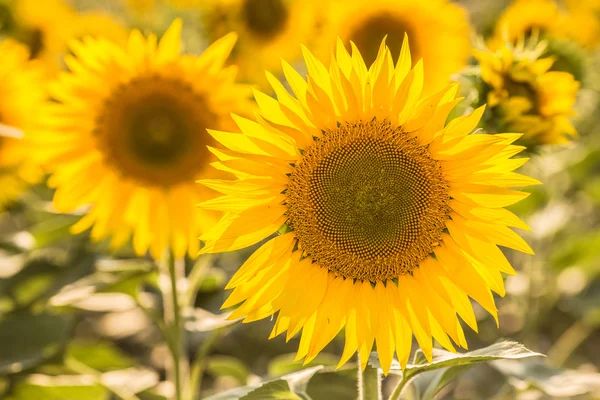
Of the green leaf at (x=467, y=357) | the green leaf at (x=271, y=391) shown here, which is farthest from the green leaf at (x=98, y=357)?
the green leaf at (x=467, y=357)

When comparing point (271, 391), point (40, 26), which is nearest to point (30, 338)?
point (271, 391)

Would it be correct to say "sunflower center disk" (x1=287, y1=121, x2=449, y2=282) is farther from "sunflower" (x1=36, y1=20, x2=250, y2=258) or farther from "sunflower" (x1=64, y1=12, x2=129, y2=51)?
"sunflower" (x1=64, y1=12, x2=129, y2=51)

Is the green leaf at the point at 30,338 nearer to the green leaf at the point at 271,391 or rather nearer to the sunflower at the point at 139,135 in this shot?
the sunflower at the point at 139,135

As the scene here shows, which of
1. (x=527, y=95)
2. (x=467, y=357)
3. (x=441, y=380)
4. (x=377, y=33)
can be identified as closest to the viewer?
(x=467, y=357)

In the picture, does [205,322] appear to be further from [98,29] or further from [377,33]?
[98,29]

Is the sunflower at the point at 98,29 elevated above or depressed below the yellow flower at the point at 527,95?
above

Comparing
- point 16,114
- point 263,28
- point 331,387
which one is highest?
point 263,28

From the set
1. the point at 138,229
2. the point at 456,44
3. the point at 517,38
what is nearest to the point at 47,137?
the point at 138,229
